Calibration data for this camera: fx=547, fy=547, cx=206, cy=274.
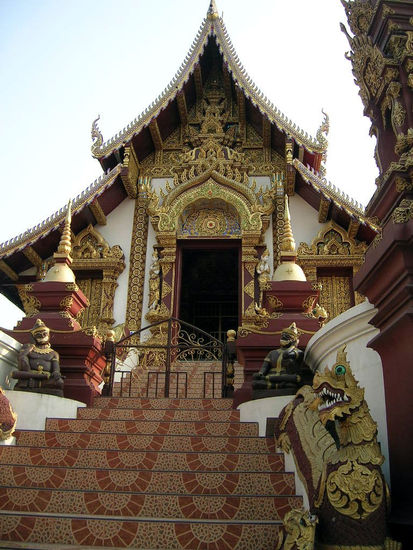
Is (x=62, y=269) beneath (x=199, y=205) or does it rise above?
beneath

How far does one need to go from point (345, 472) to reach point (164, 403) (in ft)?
7.84

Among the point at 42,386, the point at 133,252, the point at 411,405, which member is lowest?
the point at 411,405

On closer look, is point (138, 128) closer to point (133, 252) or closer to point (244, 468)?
point (133, 252)

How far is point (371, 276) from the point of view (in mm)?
2613

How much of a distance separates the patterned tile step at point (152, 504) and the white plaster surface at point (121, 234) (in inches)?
186

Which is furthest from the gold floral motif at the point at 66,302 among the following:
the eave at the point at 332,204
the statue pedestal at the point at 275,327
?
the eave at the point at 332,204

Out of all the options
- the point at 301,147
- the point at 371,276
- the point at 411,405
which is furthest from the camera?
the point at 301,147

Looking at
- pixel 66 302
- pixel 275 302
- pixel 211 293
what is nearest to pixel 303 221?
pixel 275 302

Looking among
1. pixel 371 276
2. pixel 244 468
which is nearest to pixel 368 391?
pixel 371 276

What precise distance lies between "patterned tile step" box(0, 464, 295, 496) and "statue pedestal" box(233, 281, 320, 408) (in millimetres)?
1404

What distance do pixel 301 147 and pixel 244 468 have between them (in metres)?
5.62

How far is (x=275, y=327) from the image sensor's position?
4.67m

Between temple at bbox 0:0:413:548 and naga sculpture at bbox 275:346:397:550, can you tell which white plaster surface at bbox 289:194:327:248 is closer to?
temple at bbox 0:0:413:548

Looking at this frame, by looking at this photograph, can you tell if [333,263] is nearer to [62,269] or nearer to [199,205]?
[199,205]
